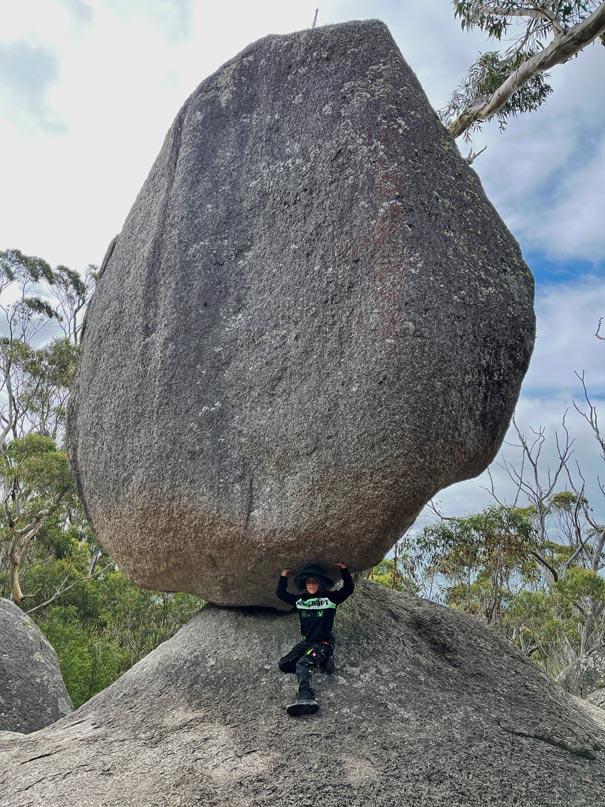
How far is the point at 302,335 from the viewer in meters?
5.29

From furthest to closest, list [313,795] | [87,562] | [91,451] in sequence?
[87,562]
[91,451]
[313,795]

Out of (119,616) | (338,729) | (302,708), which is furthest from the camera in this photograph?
(119,616)

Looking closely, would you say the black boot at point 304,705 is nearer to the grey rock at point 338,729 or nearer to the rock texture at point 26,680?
the grey rock at point 338,729

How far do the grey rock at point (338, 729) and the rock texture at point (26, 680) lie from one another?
2.22 meters

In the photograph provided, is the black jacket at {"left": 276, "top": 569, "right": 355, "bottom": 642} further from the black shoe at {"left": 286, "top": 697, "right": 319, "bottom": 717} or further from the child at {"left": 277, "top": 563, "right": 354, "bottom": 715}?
the black shoe at {"left": 286, "top": 697, "right": 319, "bottom": 717}

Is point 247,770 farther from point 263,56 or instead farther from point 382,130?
point 263,56

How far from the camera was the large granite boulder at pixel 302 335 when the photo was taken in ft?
16.4

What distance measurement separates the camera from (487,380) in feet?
17.2

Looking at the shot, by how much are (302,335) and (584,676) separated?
10520 millimetres

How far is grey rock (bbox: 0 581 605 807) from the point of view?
417 centimetres

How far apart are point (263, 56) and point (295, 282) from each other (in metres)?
2.46

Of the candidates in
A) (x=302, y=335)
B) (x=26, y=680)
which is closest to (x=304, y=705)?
(x=302, y=335)

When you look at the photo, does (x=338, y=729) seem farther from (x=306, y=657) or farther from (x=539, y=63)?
(x=539, y=63)

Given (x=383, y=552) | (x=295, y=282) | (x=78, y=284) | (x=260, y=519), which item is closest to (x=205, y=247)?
(x=295, y=282)
